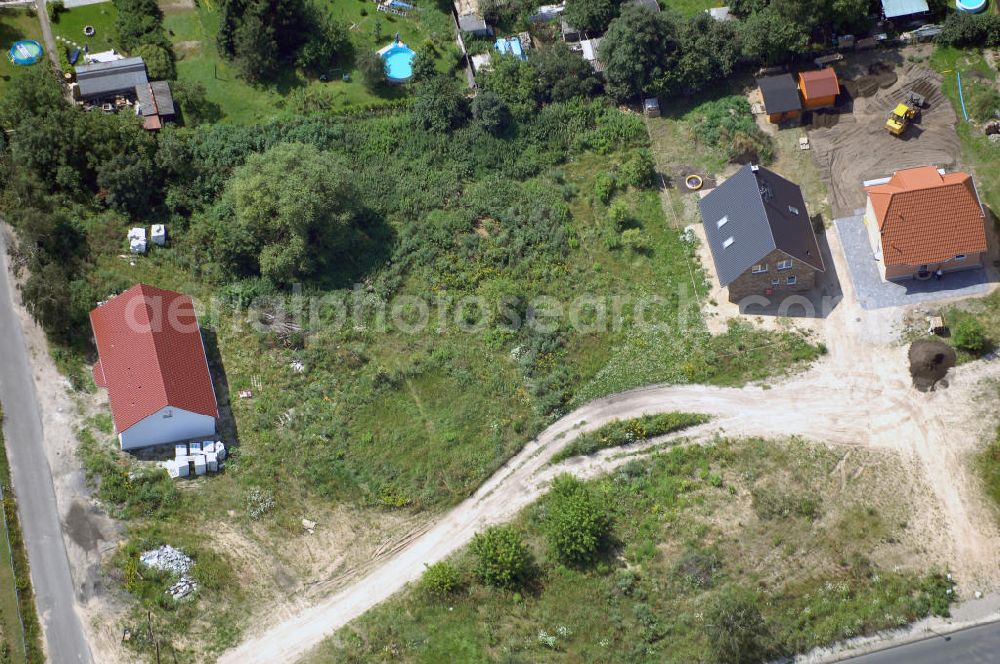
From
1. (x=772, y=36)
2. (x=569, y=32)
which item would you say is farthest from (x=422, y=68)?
(x=772, y=36)

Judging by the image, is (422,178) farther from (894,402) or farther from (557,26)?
(894,402)

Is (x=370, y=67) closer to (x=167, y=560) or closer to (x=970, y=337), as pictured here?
(x=167, y=560)

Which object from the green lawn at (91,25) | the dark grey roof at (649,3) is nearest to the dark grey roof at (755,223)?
the dark grey roof at (649,3)

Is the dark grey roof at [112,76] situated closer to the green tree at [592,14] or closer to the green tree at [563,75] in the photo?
the green tree at [563,75]

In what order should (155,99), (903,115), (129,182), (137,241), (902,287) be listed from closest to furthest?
1. (902,287)
2. (137,241)
3. (129,182)
4. (903,115)
5. (155,99)

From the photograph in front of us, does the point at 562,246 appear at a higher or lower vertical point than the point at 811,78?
lower

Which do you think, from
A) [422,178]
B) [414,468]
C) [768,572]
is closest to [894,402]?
[768,572]
